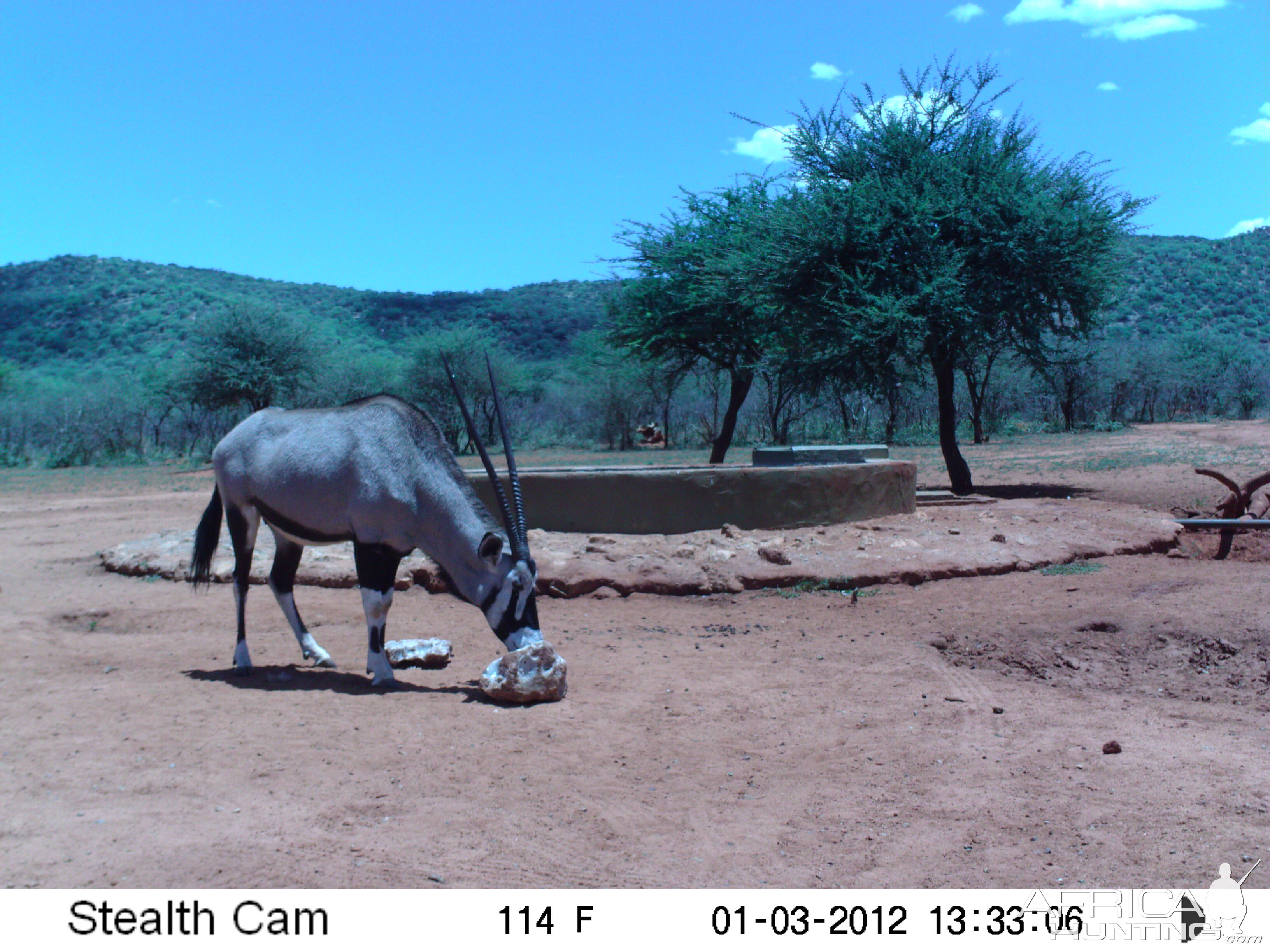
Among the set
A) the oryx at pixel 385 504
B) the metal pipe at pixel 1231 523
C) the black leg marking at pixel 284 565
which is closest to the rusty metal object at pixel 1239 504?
the metal pipe at pixel 1231 523

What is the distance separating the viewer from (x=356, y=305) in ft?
235

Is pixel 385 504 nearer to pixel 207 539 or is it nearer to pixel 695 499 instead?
pixel 207 539

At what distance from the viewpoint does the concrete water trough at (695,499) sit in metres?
9.58

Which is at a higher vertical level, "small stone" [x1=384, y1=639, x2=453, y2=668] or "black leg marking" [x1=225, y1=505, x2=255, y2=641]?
"black leg marking" [x1=225, y1=505, x2=255, y2=641]

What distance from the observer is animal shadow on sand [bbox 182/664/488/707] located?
548 centimetres

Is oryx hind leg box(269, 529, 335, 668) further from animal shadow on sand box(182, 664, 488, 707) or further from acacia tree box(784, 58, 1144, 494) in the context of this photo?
acacia tree box(784, 58, 1144, 494)

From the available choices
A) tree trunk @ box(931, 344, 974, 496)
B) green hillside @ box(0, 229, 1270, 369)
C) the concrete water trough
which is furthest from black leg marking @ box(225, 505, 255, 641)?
green hillside @ box(0, 229, 1270, 369)

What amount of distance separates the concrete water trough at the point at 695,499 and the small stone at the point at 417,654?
3.29 meters

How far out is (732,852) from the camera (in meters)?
3.34

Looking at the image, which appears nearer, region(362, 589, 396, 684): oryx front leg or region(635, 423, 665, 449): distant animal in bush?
region(362, 589, 396, 684): oryx front leg

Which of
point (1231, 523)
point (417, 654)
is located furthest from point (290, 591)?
point (1231, 523)

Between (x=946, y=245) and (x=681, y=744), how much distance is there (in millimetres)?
11162

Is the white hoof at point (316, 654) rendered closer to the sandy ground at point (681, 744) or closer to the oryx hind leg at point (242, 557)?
the sandy ground at point (681, 744)
